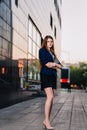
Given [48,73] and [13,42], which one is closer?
[48,73]

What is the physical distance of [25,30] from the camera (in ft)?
94.1

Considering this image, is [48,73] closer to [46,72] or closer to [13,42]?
[46,72]

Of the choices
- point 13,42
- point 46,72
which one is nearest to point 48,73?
point 46,72

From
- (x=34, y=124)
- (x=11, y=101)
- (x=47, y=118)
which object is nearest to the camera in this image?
(x=47, y=118)

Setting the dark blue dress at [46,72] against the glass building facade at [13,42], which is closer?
the dark blue dress at [46,72]

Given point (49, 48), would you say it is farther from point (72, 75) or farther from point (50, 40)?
point (72, 75)

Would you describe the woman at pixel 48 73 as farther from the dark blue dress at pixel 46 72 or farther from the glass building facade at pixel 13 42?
the glass building facade at pixel 13 42

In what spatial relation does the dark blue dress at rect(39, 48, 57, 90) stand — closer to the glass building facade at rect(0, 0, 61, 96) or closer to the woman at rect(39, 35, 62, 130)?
the woman at rect(39, 35, 62, 130)

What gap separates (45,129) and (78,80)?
16166 centimetres

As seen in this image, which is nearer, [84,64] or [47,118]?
[47,118]

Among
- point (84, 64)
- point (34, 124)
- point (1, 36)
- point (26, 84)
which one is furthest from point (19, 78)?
point (84, 64)

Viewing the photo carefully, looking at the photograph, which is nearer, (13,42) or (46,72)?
(46,72)

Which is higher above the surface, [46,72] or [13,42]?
[13,42]

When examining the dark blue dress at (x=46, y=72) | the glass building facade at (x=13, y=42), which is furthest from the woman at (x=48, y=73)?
the glass building facade at (x=13, y=42)
